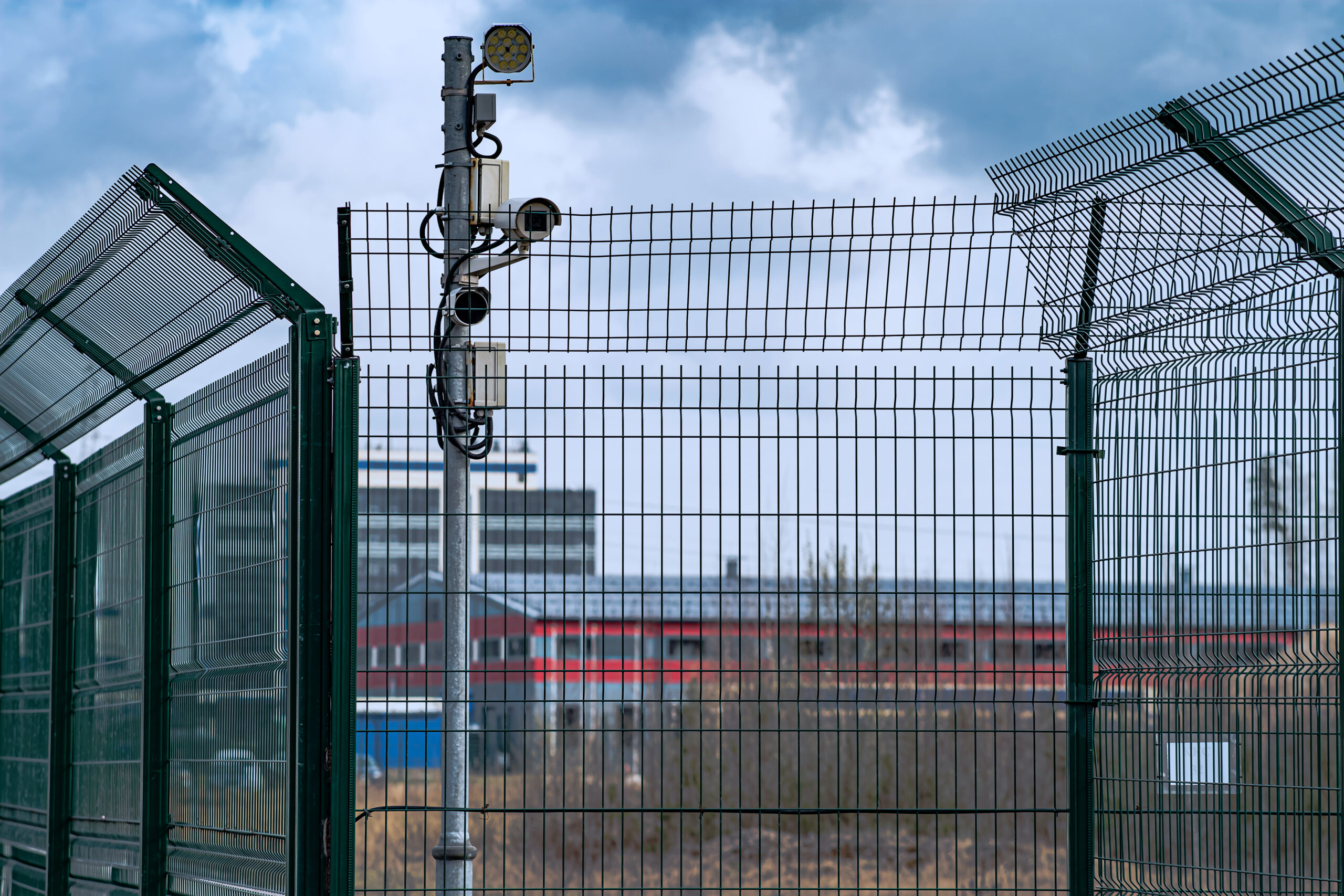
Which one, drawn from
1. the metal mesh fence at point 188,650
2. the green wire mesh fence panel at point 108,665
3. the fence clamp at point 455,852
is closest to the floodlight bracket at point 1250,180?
the metal mesh fence at point 188,650

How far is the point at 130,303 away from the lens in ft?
20.9

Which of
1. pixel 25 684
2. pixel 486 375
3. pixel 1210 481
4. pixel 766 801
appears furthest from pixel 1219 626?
pixel 766 801

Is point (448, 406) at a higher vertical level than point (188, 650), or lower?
higher

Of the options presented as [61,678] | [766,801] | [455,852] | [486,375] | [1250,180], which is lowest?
[766,801]

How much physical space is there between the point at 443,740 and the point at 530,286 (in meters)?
1.85

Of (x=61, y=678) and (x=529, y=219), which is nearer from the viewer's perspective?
(x=529, y=219)

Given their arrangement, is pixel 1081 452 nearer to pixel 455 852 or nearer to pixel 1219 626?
pixel 1219 626

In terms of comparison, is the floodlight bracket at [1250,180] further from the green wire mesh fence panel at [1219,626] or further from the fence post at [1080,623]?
the fence post at [1080,623]

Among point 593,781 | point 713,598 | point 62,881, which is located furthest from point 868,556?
point 62,881

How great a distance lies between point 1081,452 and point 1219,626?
3.05ft

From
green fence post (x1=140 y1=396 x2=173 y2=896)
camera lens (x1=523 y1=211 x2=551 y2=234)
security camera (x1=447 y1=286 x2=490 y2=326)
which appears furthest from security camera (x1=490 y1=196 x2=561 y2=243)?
green fence post (x1=140 y1=396 x2=173 y2=896)

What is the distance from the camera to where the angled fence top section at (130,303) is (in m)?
5.58

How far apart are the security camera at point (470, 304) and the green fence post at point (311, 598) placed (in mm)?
657

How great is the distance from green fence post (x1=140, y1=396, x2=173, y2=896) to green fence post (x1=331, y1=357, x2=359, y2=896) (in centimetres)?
122
